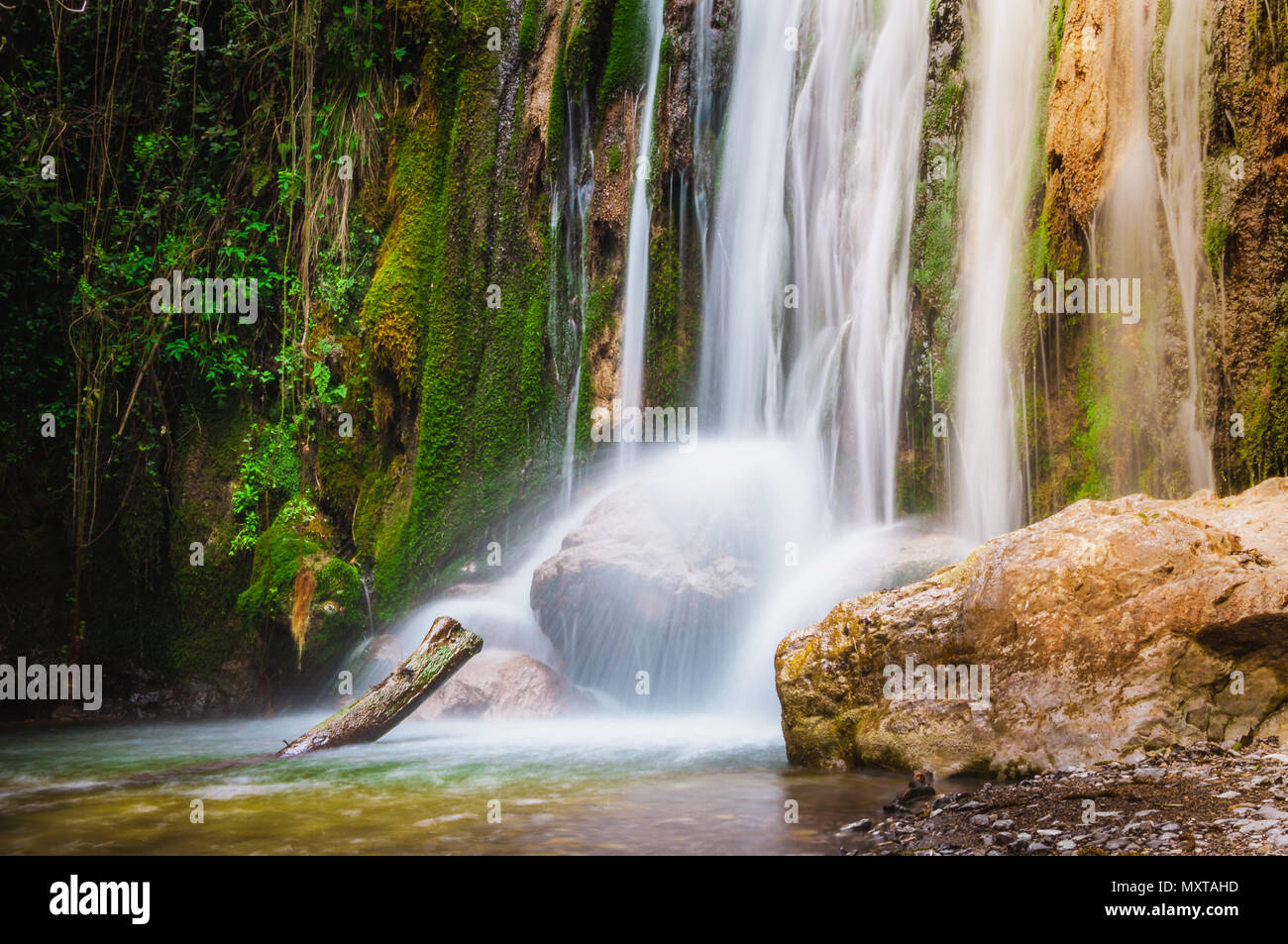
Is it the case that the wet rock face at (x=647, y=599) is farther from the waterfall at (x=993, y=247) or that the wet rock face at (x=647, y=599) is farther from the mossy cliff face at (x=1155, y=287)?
the mossy cliff face at (x=1155, y=287)

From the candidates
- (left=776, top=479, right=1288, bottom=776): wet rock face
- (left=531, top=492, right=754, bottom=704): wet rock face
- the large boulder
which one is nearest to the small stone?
(left=776, top=479, right=1288, bottom=776): wet rock face

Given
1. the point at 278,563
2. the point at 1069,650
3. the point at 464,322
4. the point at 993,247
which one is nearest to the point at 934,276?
the point at 993,247

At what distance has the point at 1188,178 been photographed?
675 centimetres

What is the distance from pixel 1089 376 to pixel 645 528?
373cm

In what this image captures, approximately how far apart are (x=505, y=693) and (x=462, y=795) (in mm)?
3257

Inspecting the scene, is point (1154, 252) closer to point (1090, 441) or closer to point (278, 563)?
point (1090, 441)

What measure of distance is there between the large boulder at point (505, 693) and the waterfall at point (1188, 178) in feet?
16.3

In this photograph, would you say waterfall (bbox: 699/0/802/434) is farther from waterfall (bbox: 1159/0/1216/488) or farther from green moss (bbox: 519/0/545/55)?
waterfall (bbox: 1159/0/1216/488)

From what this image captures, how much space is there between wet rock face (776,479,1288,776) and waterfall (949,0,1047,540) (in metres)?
2.25

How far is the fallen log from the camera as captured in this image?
719cm

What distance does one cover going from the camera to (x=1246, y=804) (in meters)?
3.76

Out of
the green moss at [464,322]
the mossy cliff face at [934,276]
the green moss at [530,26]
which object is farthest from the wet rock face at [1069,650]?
the green moss at [530,26]
